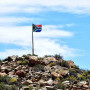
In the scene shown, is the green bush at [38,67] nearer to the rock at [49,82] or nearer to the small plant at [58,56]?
the rock at [49,82]

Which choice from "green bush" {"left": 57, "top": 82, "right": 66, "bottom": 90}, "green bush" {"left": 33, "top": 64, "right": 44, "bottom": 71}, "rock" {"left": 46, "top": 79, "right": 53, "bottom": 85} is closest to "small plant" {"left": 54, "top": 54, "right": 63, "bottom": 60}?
"green bush" {"left": 33, "top": 64, "right": 44, "bottom": 71}

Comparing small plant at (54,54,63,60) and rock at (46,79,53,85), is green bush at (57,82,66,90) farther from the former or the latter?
small plant at (54,54,63,60)

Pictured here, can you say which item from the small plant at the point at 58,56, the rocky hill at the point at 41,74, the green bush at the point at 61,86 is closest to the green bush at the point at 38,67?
the rocky hill at the point at 41,74

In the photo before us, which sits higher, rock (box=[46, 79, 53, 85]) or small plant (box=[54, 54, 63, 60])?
small plant (box=[54, 54, 63, 60])

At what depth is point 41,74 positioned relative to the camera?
39156mm

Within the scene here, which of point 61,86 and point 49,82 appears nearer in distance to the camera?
point 61,86

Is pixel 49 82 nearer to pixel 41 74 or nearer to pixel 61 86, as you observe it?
pixel 61 86

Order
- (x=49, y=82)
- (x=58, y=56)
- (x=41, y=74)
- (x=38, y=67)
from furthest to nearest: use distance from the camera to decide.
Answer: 1. (x=58, y=56)
2. (x=38, y=67)
3. (x=41, y=74)
4. (x=49, y=82)

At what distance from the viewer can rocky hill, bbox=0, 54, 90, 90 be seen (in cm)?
3619

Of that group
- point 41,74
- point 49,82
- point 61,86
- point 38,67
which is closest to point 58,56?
point 38,67

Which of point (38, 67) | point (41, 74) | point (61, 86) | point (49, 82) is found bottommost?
point (61, 86)

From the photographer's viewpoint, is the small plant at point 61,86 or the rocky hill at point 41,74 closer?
the small plant at point 61,86

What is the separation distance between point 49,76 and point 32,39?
1068cm

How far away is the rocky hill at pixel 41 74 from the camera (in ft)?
119
